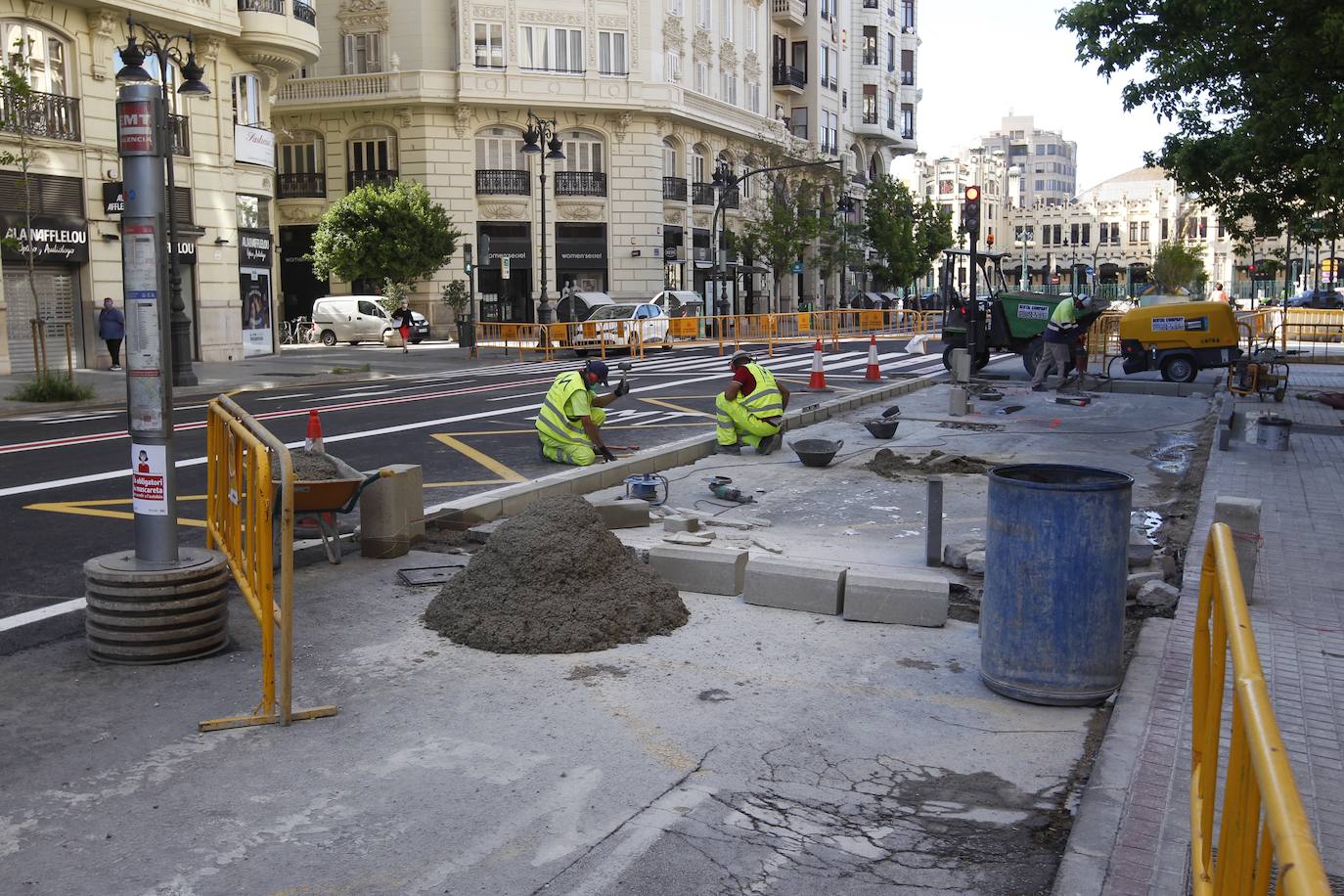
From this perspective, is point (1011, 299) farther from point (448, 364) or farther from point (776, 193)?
point (776, 193)

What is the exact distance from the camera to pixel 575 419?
41.2ft

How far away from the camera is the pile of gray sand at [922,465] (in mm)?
12492

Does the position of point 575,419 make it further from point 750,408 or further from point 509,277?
point 509,277

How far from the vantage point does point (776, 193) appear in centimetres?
6019

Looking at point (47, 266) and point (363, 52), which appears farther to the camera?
point (363, 52)

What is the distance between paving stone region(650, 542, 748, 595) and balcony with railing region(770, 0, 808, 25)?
62857mm

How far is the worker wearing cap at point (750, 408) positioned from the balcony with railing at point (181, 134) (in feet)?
72.6

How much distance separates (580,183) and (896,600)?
46.6 metres

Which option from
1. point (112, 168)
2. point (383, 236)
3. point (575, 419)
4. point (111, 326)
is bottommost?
point (575, 419)

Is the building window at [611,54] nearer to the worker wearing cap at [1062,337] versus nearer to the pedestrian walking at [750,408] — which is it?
the worker wearing cap at [1062,337]

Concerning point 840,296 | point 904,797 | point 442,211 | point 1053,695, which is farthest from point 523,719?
point 840,296

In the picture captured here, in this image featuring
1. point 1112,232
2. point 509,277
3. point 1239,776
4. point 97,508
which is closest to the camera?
point 1239,776

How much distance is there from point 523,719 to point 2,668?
9.01ft

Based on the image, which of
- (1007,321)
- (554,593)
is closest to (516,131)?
(1007,321)
